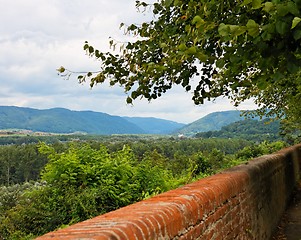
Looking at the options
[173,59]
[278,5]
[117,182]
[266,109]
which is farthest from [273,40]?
[266,109]

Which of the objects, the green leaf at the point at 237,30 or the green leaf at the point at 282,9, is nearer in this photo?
the green leaf at the point at 282,9

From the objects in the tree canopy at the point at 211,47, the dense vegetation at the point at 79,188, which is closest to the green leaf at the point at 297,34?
the tree canopy at the point at 211,47

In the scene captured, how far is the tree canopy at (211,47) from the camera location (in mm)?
3693

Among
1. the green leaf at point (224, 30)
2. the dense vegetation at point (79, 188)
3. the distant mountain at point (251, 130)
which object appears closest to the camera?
the green leaf at point (224, 30)

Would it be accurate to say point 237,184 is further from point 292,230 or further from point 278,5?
point 292,230

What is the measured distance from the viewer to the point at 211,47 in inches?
217

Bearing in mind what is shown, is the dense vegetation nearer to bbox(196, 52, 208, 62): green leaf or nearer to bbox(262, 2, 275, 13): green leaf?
bbox(196, 52, 208, 62): green leaf

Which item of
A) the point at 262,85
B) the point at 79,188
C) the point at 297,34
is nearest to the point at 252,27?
the point at 297,34

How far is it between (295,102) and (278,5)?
13663 mm

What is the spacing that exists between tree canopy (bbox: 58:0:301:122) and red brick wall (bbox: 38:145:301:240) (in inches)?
56.0

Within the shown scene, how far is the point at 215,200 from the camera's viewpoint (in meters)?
4.14

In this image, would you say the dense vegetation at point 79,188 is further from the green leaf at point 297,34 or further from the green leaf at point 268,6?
the green leaf at point 268,6

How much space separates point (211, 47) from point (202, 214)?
8.87ft

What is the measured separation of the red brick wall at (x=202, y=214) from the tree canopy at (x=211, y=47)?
4.67 ft
